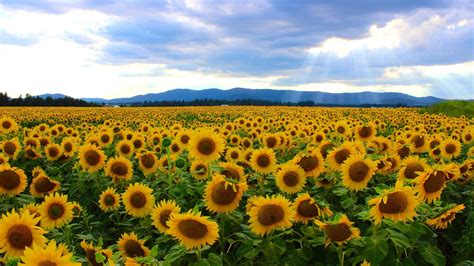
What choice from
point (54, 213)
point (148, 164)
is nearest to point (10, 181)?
point (54, 213)

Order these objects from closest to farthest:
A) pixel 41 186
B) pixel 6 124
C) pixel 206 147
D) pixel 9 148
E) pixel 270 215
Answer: pixel 270 215, pixel 206 147, pixel 41 186, pixel 9 148, pixel 6 124

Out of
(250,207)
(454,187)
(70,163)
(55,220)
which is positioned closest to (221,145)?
(250,207)

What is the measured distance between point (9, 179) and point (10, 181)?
3cm

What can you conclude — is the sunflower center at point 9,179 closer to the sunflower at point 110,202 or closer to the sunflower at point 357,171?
the sunflower at point 110,202

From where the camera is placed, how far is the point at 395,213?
416 cm

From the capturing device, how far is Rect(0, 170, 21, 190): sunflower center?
6258 millimetres

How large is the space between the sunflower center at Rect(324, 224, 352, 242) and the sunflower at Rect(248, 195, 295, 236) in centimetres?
37

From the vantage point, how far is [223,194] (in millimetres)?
4547

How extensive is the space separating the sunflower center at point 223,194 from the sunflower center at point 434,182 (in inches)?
81.9

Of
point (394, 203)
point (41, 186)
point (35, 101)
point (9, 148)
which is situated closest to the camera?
point (394, 203)

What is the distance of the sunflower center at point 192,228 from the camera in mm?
3828

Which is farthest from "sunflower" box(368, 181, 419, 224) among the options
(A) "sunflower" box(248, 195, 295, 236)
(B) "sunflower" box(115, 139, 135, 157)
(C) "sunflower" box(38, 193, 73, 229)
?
(B) "sunflower" box(115, 139, 135, 157)

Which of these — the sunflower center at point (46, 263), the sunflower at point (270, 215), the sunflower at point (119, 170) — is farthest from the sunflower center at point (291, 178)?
the sunflower center at point (46, 263)

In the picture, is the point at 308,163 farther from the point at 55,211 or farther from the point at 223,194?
the point at 55,211
